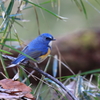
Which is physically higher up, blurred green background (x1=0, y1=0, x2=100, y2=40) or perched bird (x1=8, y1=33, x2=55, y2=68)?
perched bird (x1=8, y1=33, x2=55, y2=68)

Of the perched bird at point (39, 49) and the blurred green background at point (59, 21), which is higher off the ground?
the perched bird at point (39, 49)

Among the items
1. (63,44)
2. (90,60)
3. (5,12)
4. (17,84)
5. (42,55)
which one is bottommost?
(90,60)

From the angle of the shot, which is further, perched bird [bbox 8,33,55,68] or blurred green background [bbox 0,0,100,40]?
A: blurred green background [bbox 0,0,100,40]

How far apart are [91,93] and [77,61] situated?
238 cm

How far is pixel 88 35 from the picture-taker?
16.0 ft

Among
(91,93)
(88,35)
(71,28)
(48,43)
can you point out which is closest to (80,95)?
(91,93)

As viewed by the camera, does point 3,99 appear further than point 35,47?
No

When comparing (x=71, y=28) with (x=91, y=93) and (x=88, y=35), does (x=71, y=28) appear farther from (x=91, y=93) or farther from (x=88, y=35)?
(x=91, y=93)

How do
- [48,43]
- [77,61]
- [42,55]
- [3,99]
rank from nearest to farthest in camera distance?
[3,99] < [42,55] < [48,43] < [77,61]

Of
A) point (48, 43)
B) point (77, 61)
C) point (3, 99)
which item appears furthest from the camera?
point (77, 61)

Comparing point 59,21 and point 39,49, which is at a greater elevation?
point 39,49

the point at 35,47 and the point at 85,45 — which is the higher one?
the point at 35,47

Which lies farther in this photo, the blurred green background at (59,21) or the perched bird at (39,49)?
the blurred green background at (59,21)

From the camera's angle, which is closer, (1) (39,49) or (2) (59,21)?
(1) (39,49)
